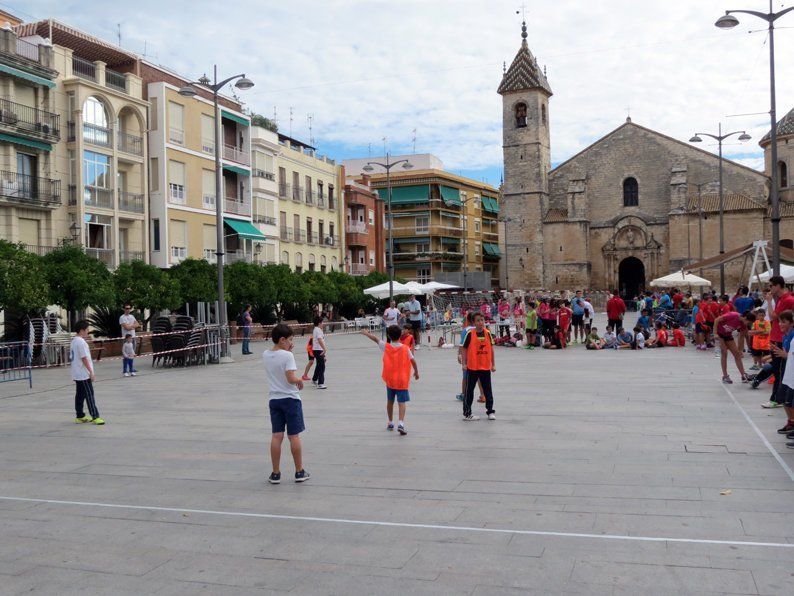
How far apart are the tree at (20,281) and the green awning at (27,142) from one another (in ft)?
28.4

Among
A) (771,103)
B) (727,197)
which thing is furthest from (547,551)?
(727,197)

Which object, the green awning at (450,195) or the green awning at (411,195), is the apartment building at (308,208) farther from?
the green awning at (450,195)

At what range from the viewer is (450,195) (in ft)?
263

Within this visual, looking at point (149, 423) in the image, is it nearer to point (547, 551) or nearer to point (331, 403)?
point (331, 403)

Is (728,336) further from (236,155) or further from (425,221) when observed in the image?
(425,221)

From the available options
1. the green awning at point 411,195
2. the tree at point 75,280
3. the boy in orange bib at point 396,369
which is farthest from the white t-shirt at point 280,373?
the green awning at point 411,195

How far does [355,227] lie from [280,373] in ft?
168

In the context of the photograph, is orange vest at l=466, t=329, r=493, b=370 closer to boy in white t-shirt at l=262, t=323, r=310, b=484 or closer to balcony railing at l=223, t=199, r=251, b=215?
boy in white t-shirt at l=262, t=323, r=310, b=484

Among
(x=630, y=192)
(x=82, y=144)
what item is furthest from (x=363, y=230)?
(x=82, y=144)

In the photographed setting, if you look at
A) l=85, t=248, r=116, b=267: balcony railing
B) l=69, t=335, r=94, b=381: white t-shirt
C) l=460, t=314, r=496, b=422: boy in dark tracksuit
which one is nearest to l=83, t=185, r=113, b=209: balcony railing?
l=85, t=248, r=116, b=267: balcony railing

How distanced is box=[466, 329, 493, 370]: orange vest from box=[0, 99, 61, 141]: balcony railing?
23.6 m

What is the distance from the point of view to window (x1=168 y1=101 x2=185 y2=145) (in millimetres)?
37094

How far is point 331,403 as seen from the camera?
1305 centimetres

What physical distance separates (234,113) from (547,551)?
40.1m
